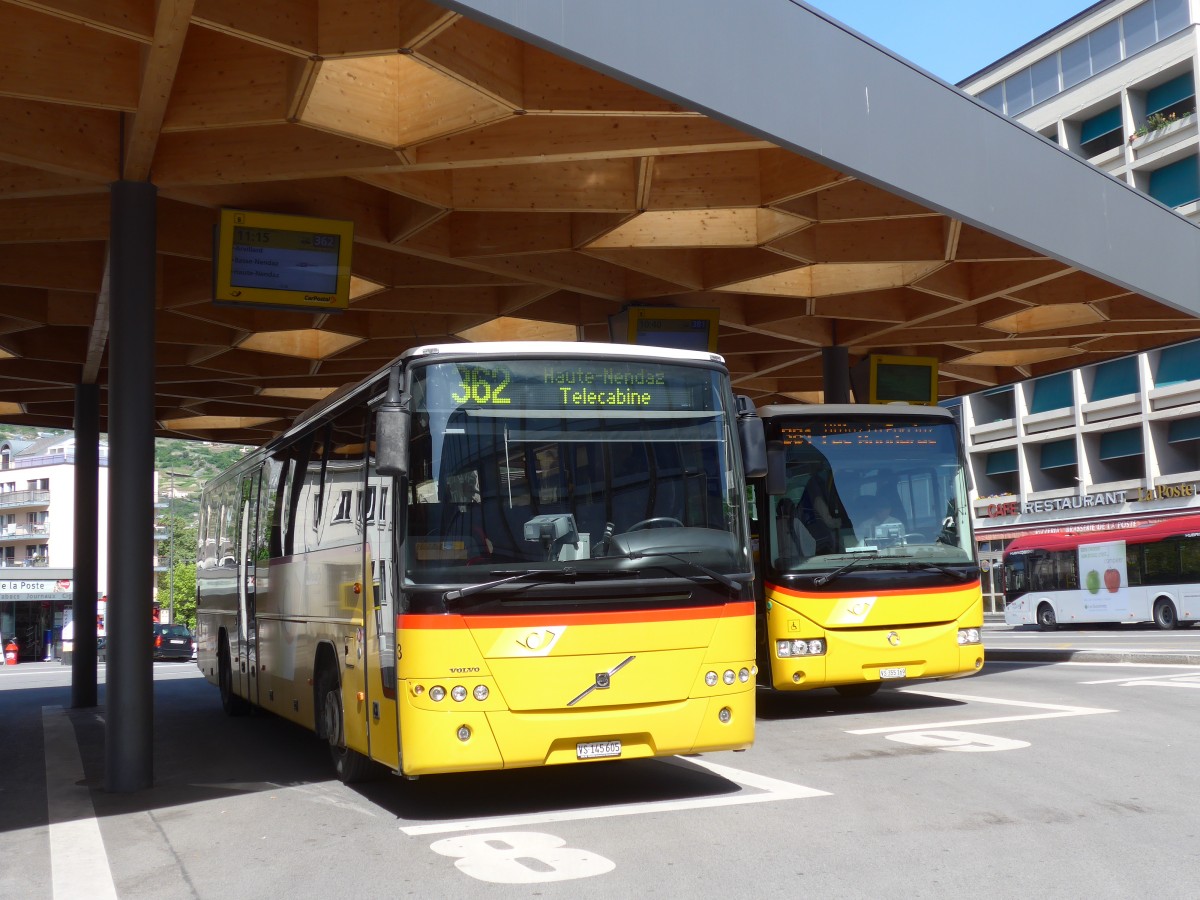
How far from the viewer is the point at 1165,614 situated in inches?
1441

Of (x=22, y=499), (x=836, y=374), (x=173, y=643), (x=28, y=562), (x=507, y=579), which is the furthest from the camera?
(x=22, y=499)

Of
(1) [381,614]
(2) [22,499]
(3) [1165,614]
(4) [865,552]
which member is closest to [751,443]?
(1) [381,614]

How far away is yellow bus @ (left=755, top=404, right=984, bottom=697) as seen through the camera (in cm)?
1316

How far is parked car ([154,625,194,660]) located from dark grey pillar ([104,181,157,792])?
48213 mm

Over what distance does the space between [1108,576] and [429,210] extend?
3161 cm

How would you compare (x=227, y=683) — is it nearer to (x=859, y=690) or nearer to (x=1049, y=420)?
(x=859, y=690)

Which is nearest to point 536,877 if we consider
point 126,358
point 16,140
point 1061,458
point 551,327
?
point 126,358

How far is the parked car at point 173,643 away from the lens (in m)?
56.2

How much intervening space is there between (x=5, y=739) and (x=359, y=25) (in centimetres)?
1059

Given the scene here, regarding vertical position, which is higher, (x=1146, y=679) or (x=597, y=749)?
(x=597, y=749)

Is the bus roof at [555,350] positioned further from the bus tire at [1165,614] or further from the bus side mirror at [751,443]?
the bus tire at [1165,614]

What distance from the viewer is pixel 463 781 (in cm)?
1016

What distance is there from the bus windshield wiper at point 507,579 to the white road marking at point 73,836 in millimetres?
2478

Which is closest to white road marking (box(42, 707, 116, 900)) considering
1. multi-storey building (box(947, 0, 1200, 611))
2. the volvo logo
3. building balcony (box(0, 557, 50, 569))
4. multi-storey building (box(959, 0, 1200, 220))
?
the volvo logo
